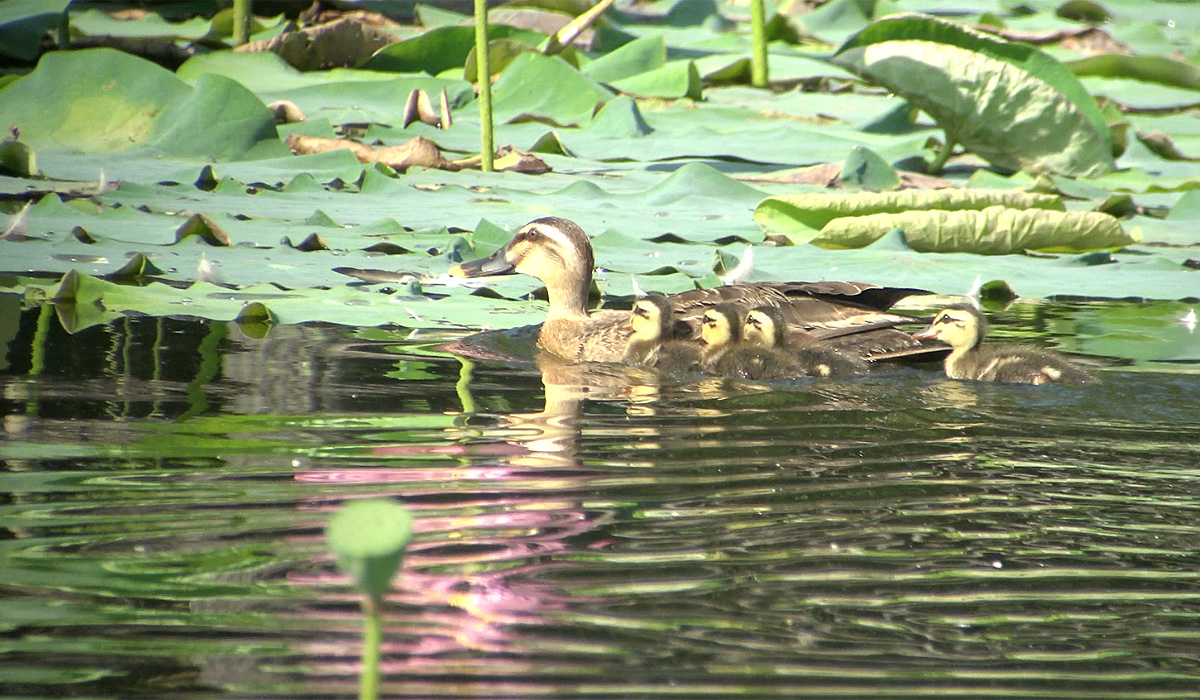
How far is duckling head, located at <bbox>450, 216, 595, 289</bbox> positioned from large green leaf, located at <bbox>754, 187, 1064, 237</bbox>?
1.21 m

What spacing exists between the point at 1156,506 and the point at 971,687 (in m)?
1.14

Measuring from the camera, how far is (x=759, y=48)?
9.29 metres

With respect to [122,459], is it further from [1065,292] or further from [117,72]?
[117,72]

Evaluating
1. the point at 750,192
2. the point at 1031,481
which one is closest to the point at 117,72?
the point at 750,192

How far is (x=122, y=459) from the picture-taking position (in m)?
2.89

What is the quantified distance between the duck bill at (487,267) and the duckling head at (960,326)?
1.65 metres

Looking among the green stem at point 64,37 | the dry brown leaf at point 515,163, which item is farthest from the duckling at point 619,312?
the green stem at point 64,37

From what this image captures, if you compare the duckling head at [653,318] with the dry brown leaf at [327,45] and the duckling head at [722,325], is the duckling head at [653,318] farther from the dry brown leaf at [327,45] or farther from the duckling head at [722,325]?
the dry brown leaf at [327,45]

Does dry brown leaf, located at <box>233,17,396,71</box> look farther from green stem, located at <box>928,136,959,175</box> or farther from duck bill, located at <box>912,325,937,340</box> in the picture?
duck bill, located at <box>912,325,937,340</box>

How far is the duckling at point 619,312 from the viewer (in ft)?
16.1

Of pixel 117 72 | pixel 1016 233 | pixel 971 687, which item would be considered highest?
pixel 117 72

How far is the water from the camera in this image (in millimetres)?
1967

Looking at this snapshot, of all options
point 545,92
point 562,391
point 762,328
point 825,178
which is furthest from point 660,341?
point 545,92

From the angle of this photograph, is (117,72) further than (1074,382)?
Yes
